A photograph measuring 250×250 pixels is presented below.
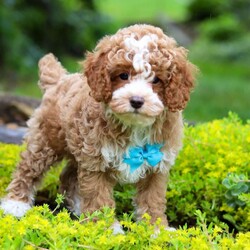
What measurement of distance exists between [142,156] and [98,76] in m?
0.64

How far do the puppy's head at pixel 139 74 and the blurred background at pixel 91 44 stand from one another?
5305 mm

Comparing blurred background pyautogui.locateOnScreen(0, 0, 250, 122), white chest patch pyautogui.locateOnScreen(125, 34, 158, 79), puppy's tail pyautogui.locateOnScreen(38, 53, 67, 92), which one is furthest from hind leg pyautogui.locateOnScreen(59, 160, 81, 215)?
blurred background pyautogui.locateOnScreen(0, 0, 250, 122)

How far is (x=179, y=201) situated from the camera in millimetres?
5797

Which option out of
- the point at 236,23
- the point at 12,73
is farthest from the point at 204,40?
the point at 12,73

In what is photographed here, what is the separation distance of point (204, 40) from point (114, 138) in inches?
732

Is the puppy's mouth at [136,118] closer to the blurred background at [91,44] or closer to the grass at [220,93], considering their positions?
the blurred background at [91,44]

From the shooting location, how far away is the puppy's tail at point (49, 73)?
600 cm

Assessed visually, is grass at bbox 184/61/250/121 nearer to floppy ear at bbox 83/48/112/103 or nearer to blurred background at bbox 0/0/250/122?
blurred background at bbox 0/0/250/122

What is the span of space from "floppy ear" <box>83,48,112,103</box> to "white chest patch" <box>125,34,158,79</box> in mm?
207

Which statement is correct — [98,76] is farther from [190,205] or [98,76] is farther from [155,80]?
[190,205]

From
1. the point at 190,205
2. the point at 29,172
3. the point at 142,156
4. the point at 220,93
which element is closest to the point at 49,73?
the point at 29,172

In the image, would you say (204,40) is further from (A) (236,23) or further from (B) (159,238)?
(B) (159,238)

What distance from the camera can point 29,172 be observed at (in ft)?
18.9

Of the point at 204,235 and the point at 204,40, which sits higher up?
the point at 204,40
